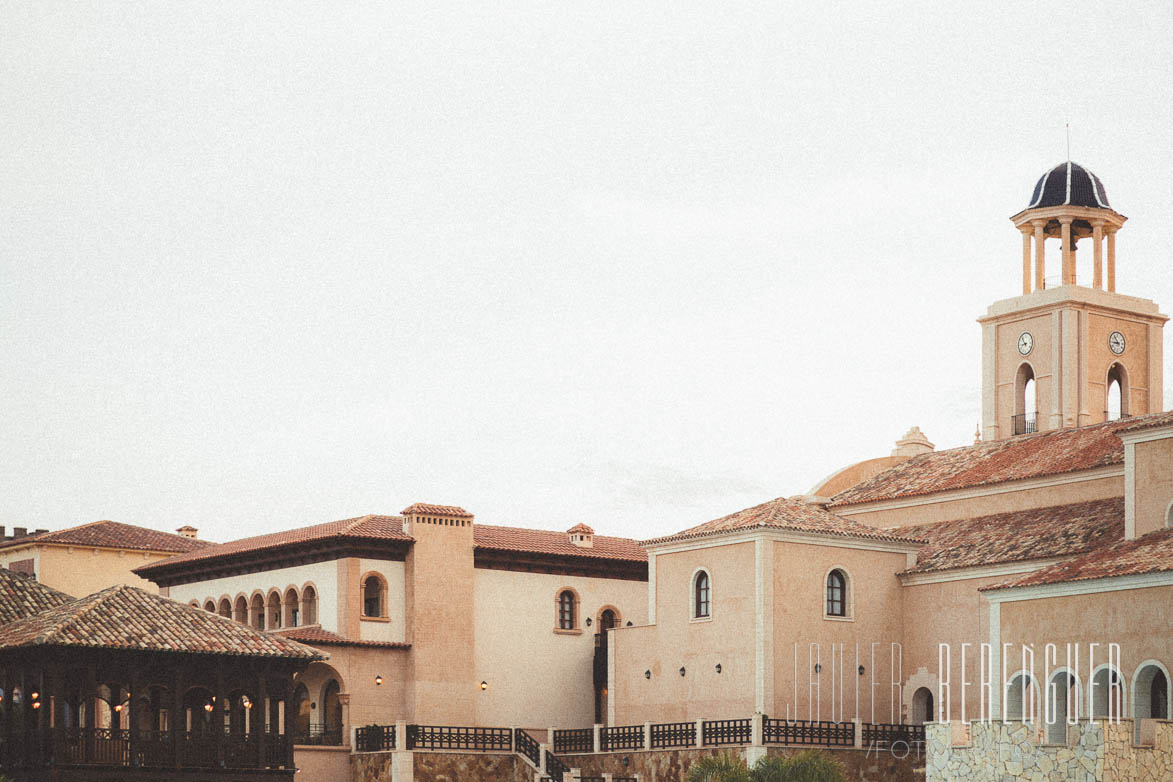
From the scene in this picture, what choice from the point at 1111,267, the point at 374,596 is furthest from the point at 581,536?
the point at 1111,267

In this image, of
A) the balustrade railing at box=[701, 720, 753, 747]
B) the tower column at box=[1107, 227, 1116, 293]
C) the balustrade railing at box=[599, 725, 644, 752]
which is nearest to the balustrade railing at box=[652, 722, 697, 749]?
the balustrade railing at box=[701, 720, 753, 747]

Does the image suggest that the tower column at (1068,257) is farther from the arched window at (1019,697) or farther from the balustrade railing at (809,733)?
the arched window at (1019,697)

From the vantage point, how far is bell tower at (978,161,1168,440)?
64.2 m

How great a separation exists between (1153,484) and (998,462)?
9952mm

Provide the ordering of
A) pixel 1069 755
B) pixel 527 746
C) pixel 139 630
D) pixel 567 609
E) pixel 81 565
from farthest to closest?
Result: pixel 81 565 < pixel 567 609 < pixel 527 746 < pixel 139 630 < pixel 1069 755

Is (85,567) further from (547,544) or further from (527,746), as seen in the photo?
(527,746)

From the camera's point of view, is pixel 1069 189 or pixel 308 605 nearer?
pixel 308 605

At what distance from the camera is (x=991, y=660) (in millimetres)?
41344

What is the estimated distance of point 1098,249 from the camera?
65688 mm

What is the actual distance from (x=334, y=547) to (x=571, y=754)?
30.1 ft

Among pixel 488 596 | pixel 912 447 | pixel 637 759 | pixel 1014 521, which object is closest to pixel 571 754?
pixel 637 759

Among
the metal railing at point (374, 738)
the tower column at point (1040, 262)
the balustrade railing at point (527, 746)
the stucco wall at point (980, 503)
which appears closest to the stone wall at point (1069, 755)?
the stucco wall at point (980, 503)

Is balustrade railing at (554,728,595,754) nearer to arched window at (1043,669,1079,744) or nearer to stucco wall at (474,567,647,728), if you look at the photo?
stucco wall at (474,567,647,728)

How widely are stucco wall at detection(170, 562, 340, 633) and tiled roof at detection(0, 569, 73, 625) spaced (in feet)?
32.6
